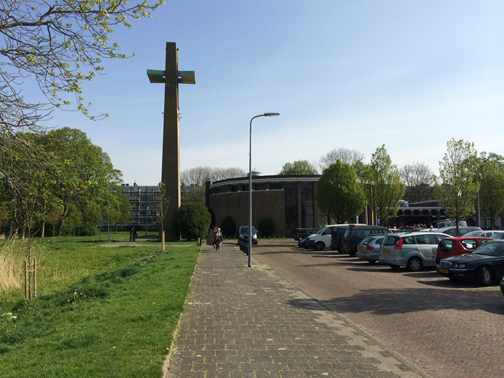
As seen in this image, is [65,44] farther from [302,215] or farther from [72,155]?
[302,215]

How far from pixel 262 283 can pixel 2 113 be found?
8.24 meters

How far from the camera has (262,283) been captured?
1211cm

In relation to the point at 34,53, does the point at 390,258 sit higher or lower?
lower

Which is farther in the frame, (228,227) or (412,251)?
(228,227)

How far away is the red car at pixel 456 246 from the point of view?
14641 mm

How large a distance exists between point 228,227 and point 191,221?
16.3 m

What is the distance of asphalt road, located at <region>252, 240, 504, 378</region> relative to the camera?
542cm

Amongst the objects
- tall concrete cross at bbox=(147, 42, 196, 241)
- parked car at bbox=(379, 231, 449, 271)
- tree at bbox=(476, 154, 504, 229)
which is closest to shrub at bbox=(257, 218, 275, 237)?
tall concrete cross at bbox=(147, 42, 196, 241)

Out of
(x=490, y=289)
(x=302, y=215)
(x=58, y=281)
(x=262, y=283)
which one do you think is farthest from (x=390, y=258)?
(x=302, y=215)

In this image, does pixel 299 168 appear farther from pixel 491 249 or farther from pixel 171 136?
pixel 491 249

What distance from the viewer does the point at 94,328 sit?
6.50 m

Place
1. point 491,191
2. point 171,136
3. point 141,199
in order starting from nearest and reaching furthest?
point 491,191
point 171,136
point 141,199

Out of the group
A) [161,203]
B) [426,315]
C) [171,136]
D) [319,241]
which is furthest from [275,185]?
[426,315]

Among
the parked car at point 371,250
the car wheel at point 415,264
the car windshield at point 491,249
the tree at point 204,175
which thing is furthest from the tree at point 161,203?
the tree at point 204,175
